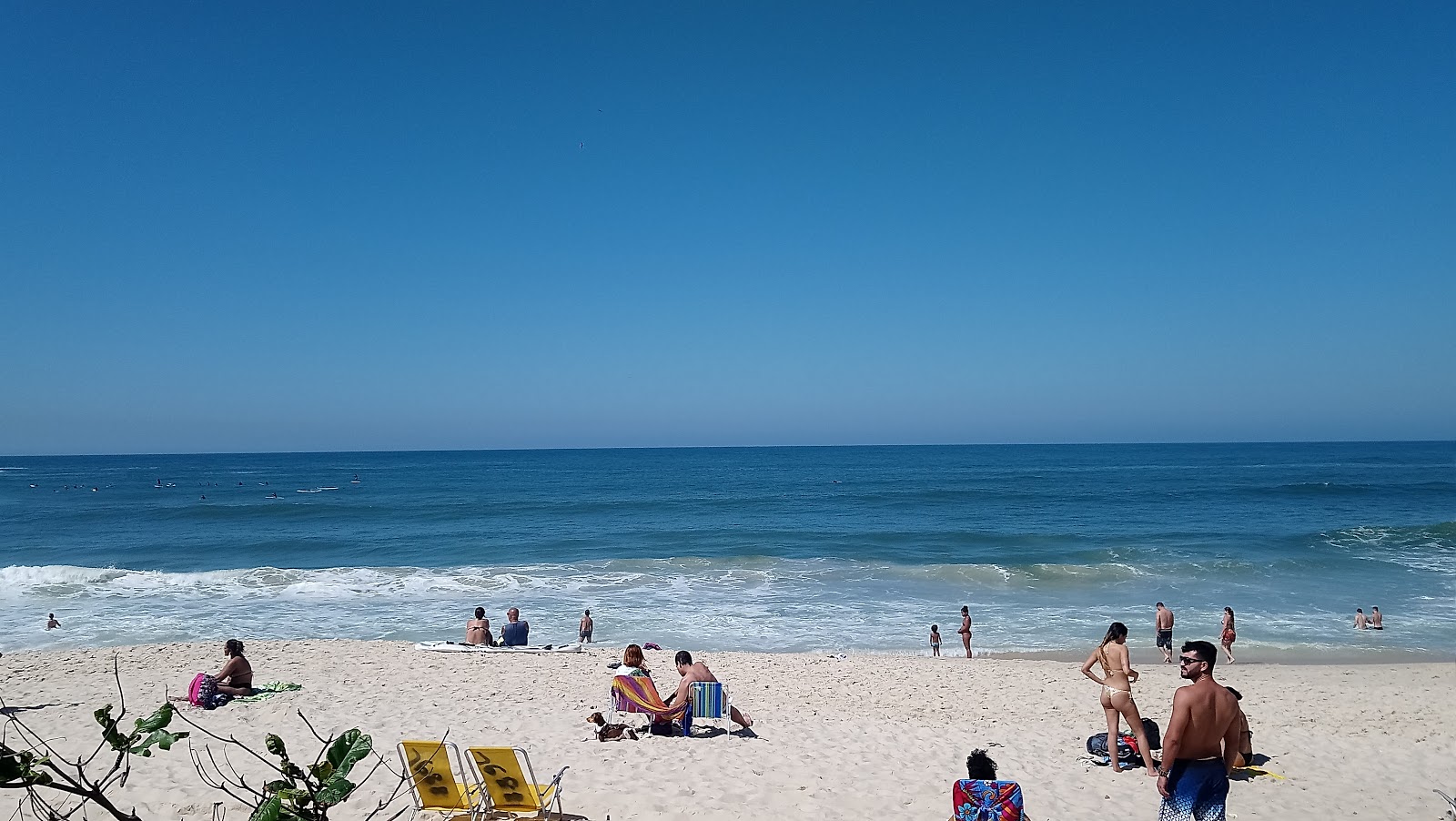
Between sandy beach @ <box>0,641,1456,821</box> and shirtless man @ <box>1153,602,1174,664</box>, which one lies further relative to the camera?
shirtless man @ <box>1153,602,1174,664</box>

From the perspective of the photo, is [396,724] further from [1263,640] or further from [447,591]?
[1263,640]

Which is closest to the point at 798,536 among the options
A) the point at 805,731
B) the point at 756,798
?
the point at 805,731

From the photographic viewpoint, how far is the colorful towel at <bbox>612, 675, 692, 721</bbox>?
9.25m

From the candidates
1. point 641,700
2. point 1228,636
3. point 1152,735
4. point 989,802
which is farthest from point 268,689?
point 1228,636

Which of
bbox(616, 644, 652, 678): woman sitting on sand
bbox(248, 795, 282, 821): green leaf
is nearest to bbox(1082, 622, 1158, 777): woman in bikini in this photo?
bbox(616, 644, 652, 678): woman sitting on sand

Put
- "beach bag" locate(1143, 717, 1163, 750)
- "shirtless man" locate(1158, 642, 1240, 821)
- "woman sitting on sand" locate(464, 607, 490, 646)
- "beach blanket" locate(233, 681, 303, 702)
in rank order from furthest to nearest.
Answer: "woman sitting on sand" locate(464, 607, 490, 646) < "beach blanket" locate(233, 681, 303, 702) < "beach bag" locate(1143, 717, 1163, 750) < "shirtless man" locate(1158, 642, 1240, 821)

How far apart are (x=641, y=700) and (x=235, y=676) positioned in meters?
5.49

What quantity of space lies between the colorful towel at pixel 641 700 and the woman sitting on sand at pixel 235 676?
4.98m

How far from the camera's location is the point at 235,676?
428 inches

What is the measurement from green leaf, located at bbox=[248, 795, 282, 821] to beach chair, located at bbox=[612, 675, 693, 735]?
7884mm

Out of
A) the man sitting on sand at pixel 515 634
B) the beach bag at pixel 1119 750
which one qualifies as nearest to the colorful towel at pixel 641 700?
the beach bag at pixel 1119 750

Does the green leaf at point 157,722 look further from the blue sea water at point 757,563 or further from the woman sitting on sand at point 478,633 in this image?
the blue sea water at point 757,563

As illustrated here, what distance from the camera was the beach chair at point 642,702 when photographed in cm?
925

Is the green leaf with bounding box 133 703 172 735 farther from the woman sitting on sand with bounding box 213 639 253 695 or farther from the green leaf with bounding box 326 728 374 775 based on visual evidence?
the woman sitting on sand with bounding box 213 639 253 695
